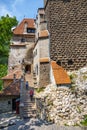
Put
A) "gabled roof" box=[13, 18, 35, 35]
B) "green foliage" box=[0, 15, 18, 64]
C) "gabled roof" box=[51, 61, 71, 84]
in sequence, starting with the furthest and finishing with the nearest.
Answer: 1. "gabled roof" box=[13, 18, 35, 35]
2. "green foliage" box=[0, 15, 18, 64]
3. "gabled roof" box=[51, 61, 71, 84]

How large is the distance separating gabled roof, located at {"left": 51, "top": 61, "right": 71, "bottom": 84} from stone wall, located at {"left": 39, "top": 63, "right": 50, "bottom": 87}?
0.91 meters

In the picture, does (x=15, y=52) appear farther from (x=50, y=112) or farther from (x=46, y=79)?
(x=50, y=112)

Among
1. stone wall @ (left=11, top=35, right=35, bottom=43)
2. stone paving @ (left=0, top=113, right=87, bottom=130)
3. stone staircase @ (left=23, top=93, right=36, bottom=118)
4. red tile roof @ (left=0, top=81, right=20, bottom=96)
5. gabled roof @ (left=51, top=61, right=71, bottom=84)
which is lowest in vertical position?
stone paving @ (left=0, top=113, right=87, bottom=130)

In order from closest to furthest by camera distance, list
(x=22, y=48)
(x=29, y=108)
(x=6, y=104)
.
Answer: (x=29, y=108), (x=6, y=104), (x=22, y=48)

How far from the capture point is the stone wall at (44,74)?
25062mm

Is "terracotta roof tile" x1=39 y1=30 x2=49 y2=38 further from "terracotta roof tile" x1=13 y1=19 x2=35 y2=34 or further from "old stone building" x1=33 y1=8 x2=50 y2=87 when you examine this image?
"terracotta roof tile" x1=13 y1=19 x2=35 y2=34

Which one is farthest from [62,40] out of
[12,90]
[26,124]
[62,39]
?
[26,124]

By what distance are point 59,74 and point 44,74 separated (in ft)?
7.67

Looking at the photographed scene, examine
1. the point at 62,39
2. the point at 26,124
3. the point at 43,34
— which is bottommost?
the point at 26,124

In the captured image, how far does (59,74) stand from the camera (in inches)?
925

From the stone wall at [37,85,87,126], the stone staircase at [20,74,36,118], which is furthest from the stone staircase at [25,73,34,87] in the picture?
the stone wall at [37,85,87,126]

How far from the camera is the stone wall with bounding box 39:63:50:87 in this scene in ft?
82.2

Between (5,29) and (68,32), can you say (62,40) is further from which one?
(5,29)

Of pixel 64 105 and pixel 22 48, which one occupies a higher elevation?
pixel 22 48
